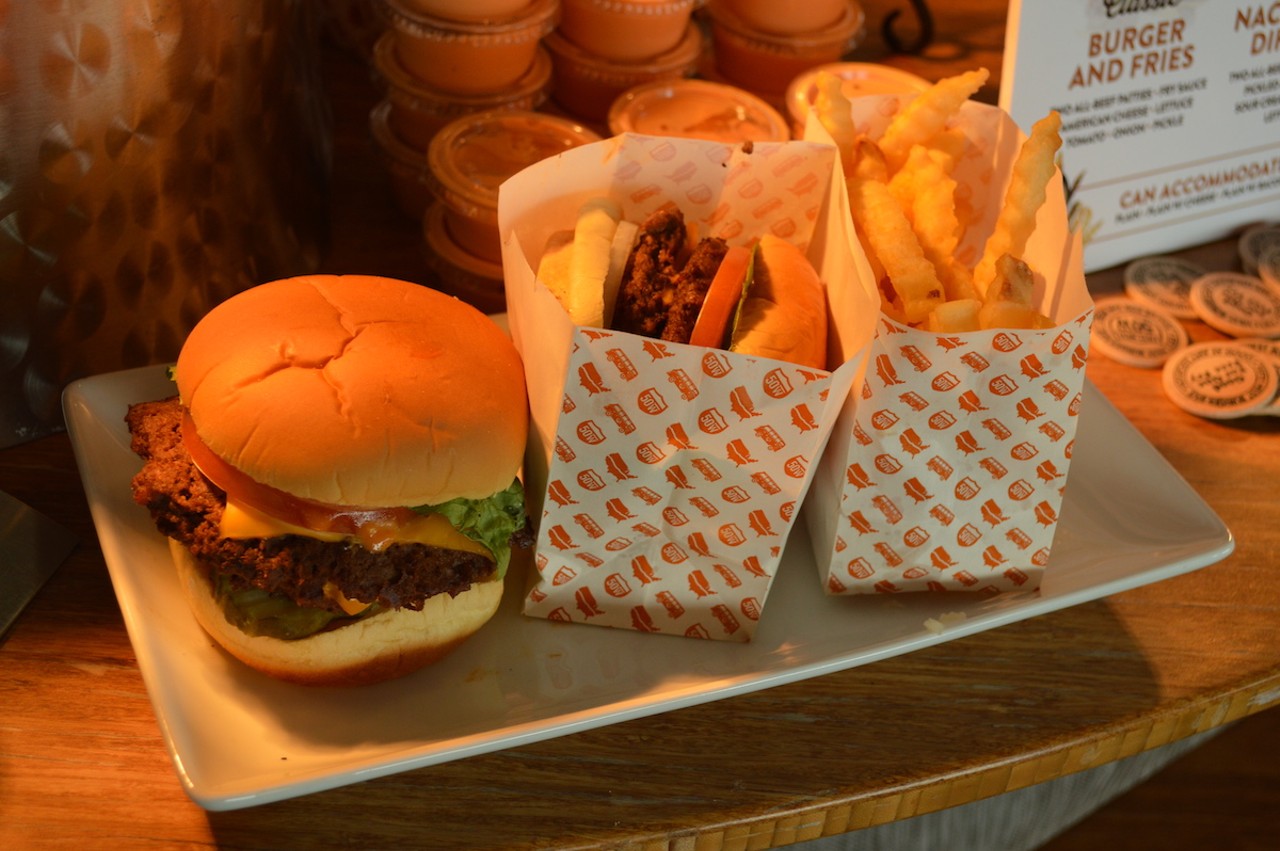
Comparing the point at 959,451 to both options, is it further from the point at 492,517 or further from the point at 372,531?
the point at 372,531

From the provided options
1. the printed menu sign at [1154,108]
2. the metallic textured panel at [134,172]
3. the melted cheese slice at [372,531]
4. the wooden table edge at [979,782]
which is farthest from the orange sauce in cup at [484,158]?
the wooden table edge at [979,782]

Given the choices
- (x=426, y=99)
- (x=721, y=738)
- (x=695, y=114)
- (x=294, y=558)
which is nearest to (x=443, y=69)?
(x=426, y=99)

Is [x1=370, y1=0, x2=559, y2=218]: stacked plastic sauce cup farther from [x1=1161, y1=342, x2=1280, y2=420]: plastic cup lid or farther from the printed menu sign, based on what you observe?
[x1=1161, y1=342, x2=1280, y2=420]: plastic cup lid

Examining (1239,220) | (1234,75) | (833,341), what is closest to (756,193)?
(833,341)

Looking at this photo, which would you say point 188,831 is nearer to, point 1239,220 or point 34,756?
point 34,756

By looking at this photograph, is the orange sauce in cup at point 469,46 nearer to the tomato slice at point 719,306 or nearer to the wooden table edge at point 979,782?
the tomato slice at point 719,306
